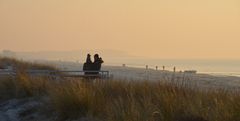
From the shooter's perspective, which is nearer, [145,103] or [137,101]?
[145,103]

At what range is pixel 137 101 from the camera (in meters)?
12.1

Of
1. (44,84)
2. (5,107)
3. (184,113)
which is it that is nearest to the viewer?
(184,113)

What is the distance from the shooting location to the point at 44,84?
1638 centimetres

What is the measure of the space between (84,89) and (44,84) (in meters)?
3.50

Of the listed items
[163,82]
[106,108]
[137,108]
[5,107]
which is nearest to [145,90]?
[163,82]

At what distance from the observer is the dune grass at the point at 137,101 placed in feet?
33.8

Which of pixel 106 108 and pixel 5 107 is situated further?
pixel 5 107

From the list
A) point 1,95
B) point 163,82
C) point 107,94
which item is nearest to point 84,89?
point 107,94

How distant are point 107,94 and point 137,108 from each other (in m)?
2.84

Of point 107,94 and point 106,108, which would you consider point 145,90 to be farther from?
point 106,108

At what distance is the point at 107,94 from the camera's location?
13695 millimetres

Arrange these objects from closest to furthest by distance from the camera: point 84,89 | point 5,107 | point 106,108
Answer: point 106,108, point 84,89, point 5,107

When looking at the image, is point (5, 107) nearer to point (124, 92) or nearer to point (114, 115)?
point (124, 92)

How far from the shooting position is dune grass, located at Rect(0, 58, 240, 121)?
1030cm
